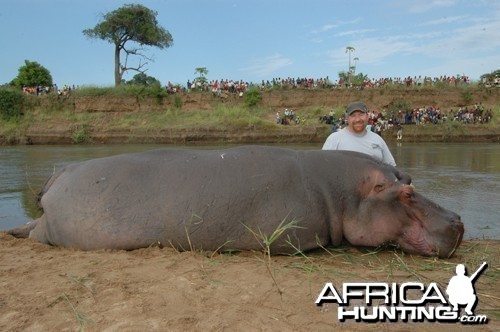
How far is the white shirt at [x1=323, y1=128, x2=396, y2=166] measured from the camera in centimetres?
532

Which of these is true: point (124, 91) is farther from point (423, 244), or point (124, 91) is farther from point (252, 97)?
point (423, 244)

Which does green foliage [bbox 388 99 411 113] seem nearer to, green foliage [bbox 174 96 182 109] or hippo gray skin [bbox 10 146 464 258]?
green foliage [bbox 174 96 182 109]

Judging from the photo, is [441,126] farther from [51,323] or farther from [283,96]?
[51,323]

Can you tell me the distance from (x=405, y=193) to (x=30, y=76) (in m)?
45.8

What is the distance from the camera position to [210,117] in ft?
112

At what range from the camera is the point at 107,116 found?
1395 inches

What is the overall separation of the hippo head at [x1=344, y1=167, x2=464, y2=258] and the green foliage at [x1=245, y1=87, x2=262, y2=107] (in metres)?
33.2

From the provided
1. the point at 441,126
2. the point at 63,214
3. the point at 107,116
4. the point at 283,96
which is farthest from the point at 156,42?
the point at 63,214

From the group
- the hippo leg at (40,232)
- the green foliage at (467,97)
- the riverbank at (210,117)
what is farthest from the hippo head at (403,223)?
the green foliage at (467,97)

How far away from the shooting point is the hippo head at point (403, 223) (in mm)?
4082

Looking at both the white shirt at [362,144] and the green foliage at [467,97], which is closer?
the white shirt at [362,144]

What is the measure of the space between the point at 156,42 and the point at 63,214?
42.2 metres

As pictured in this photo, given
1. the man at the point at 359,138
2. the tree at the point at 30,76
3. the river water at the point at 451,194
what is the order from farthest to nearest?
the tree at the point at 30,76, the river water at the point at 451,194, the man at the point at 359,138

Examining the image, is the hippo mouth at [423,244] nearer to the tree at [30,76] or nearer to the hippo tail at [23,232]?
the hippo tail at [23,232]
